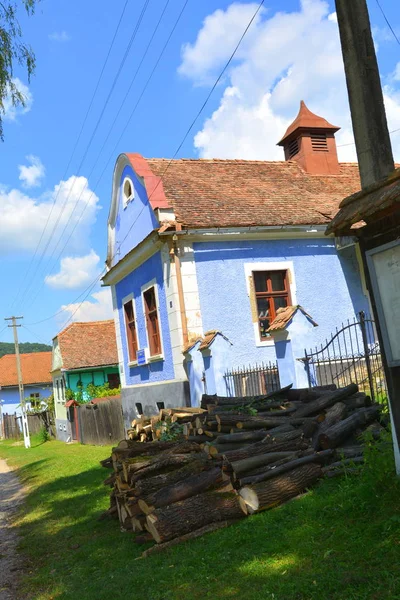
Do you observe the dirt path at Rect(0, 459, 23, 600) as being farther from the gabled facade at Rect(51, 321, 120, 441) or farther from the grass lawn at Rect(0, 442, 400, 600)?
the gabled facade at Rect(51, 321, 120, 441)

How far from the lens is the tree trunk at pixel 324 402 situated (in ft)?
29.3

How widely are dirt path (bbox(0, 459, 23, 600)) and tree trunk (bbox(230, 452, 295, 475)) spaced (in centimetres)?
280

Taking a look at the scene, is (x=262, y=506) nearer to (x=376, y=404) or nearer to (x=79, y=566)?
(x=79, y=566)

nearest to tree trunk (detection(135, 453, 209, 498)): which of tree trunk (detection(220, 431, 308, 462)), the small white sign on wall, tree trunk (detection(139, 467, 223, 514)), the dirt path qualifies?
tree trunk (detection(139, 467, 223, 514))

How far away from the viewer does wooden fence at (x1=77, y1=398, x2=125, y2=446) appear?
21531 mm

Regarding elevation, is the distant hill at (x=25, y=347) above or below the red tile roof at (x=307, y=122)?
above

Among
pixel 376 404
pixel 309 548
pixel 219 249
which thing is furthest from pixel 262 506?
pixel 219 249

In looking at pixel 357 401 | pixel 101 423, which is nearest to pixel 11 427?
pixel 101 423

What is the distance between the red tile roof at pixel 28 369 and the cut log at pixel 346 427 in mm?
44792

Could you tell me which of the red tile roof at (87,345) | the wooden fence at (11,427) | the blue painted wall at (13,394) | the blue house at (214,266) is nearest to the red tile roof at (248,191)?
the blue house at (214,266)

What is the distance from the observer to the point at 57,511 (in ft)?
35.9

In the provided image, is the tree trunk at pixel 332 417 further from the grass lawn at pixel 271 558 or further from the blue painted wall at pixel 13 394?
the blue painted wall at pixel 13 394

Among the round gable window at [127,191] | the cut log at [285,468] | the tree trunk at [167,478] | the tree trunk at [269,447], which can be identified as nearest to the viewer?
the cut log at [285,468]

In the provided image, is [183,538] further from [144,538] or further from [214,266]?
[214,266]
